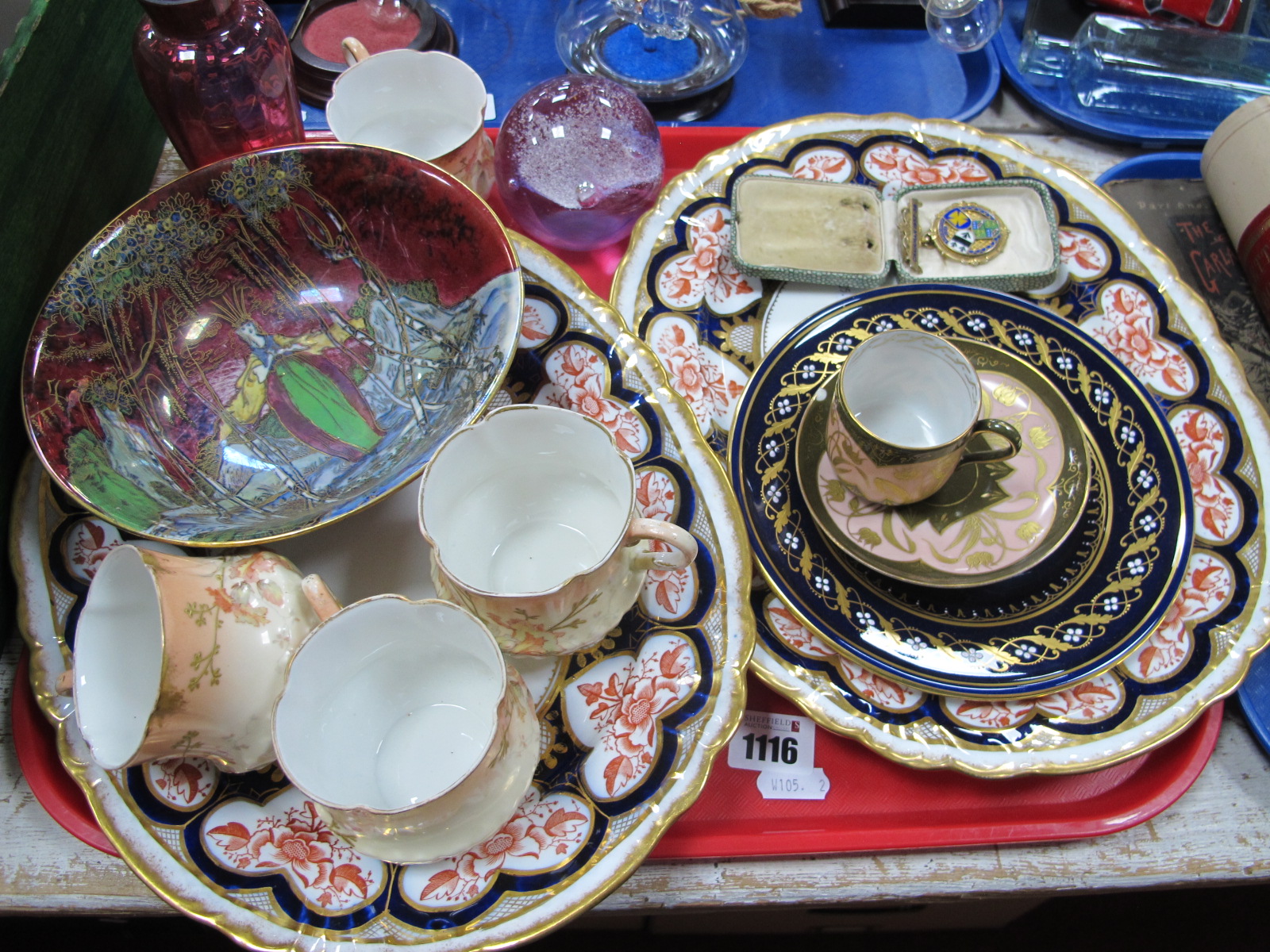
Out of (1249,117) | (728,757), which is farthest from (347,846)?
(1249,117)

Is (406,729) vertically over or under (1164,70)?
under

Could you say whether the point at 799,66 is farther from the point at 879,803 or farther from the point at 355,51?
the point at 879,803

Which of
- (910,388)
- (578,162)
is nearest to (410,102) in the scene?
(578,162)

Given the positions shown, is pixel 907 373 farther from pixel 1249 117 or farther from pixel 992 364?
pixel 1249 117

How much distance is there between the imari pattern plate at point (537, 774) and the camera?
1.82 ft

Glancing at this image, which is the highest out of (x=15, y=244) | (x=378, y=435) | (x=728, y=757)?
(x=15, y=244)

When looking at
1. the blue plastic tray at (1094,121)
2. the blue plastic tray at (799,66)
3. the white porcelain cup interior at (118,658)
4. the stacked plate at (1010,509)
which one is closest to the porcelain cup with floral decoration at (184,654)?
the white porcelain cup interior at (118,658)

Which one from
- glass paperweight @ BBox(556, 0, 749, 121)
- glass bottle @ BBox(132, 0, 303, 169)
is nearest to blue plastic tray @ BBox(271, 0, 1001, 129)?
glass paperweight @ BBox(556, 0, 749, 121)

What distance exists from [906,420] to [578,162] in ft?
1.49

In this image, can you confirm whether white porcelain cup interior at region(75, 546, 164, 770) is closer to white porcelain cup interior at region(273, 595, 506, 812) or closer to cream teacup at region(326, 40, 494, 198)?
white porcelain cup interior at region(273, 595, 506, 812)

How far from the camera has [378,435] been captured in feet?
2.42

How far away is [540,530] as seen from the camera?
2.29 feet

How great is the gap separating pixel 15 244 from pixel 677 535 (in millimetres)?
622

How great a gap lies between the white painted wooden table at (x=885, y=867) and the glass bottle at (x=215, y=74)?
50 cm
